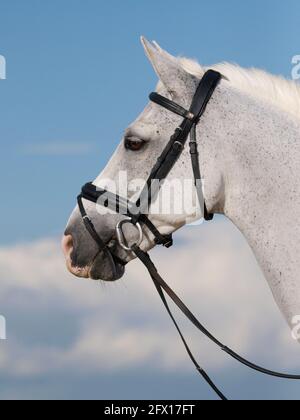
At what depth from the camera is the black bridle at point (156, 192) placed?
5.87m

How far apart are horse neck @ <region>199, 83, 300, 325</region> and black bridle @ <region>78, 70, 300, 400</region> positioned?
113mm

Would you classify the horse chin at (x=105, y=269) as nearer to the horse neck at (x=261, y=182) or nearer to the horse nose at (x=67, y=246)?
the horse nose at (x=67, y=246)

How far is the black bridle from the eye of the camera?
587 cm

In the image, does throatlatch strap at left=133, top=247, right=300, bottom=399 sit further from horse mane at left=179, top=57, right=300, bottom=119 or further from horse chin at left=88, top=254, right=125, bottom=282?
horse mane at left=179, top=57, right=300, bottom=119

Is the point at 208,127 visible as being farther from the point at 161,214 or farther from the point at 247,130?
the point at 161,214

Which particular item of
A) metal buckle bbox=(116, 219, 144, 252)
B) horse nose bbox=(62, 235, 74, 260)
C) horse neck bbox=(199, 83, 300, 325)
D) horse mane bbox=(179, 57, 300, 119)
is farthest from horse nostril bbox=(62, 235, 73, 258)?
horse mane bbox=(179, 57, 300, 119)

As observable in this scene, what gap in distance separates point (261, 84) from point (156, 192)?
4.84 feet

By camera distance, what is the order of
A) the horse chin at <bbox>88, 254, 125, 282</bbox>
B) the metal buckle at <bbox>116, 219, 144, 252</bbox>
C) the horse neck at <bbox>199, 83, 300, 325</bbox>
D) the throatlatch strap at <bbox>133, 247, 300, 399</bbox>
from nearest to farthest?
the horse neck at <bbox>199, 83, 300, 325</bbox>
the throatlatch strap at <bbox>133, 247, 300, 399</bbox>
the metal buckle at <bbox>116, 219, 144, 252</bbox>
the horse chin at <bbox>88, 254, 125, 282</bbox>

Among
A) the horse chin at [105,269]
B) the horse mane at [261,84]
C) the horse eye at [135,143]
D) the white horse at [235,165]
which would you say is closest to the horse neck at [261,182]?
the white horse at [235,165]

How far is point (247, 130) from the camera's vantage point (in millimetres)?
5785

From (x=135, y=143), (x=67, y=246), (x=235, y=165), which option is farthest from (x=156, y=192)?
(x=67, y=246)

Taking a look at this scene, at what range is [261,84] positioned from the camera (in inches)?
248
